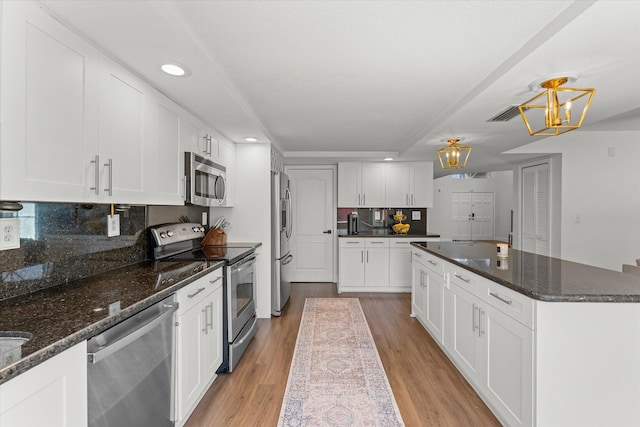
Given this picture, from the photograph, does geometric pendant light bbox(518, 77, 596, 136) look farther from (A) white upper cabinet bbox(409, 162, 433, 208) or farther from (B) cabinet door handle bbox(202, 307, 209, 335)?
(A) white upper cabinet bbox(409, 162, 433, 208)

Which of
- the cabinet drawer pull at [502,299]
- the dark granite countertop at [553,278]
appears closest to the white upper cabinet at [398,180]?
the dark granite countertop at [553,278]

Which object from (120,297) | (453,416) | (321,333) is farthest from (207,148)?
(453,416)

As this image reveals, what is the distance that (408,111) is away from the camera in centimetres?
299

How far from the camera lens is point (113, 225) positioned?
2090mm

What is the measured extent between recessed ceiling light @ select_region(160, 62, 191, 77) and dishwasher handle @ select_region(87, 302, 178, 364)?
1.33 meters

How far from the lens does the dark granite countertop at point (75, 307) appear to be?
93cm

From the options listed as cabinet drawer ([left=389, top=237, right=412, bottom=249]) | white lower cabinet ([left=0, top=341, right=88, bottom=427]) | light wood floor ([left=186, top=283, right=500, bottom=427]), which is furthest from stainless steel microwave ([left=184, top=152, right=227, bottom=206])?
cabinet drawer ([left=389, top=237, right=412, bottom=249])

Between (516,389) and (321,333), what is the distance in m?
1.95

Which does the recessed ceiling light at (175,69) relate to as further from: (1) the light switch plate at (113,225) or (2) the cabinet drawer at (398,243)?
(2) the cabinet drawer at (398,243)

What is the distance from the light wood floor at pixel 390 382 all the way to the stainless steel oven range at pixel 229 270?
0.18 meters

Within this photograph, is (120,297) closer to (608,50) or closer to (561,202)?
(608,50)

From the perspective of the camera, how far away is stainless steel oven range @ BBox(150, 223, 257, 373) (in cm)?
253

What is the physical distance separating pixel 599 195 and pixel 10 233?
609 cm

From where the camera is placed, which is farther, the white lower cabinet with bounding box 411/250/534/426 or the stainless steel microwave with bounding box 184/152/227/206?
the stainless steel microwave with bounding box 184/152/227/206
